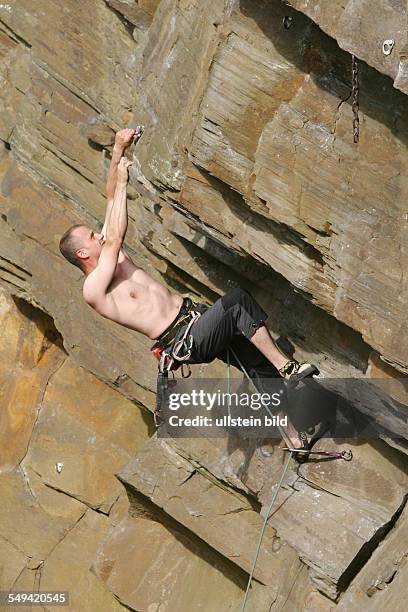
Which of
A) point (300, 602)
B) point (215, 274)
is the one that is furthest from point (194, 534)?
point (215, 274)

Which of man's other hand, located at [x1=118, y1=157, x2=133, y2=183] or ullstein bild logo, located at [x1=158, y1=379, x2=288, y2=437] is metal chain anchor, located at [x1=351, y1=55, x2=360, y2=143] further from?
ullstein bild logo, located at [x1=158, y1=379, x2=288, y2=437]

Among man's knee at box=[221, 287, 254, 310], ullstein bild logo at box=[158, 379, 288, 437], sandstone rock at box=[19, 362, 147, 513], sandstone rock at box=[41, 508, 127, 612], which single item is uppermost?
man's knee at box=[221, 287, 254, 310]

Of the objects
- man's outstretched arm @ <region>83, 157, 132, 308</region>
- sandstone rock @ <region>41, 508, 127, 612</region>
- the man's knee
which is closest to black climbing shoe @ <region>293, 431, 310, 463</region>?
the man's knee

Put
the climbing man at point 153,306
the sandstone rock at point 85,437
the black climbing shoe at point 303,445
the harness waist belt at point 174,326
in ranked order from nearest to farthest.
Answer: the climbing man at point 153,306
the harness waist belt at point 174,326
the black climbing shoe at point 303,445
the sandstone rock at point 85,437

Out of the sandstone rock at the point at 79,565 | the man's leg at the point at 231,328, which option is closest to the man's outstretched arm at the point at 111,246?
the man's leg at the point at 231,328

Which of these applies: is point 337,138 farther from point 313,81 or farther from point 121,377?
point 121,377

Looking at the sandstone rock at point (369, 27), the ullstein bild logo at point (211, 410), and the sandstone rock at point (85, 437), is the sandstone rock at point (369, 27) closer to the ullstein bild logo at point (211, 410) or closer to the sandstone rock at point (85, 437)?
the ullstein bild logo at point (211, 410)

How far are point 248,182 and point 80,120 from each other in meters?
4.28

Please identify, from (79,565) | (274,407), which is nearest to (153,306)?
(274,407)

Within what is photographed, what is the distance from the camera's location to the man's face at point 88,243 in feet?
30.3

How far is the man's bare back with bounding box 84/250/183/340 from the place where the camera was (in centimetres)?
952

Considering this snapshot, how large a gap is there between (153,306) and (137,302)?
152 millimetres

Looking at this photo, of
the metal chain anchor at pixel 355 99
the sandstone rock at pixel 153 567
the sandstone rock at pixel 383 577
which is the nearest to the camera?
the metal chain anchor at pixel 355 99

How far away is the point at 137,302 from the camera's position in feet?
31.5
